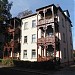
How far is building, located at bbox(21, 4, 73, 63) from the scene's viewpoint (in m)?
32.0

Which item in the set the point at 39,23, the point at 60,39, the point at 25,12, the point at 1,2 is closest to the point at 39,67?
the point at 60,39

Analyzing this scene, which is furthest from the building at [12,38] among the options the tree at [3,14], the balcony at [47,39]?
the balcony at [47,39]

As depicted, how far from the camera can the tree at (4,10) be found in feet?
141

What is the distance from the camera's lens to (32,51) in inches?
1467

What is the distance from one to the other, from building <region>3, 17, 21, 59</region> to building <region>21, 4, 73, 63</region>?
1.48m

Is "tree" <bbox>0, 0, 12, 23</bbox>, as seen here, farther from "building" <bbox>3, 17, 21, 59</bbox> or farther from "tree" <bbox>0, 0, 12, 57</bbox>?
"building" <bbox>3, 17, 21, 59</bbox>

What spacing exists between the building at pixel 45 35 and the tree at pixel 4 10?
19.4 ft

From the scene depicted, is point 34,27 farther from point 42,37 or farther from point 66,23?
point 66,23

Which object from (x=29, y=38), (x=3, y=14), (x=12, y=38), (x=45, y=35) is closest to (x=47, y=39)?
(x=45, y=35)

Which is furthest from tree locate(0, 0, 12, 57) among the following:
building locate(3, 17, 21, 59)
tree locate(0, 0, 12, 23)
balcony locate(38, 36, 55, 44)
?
balcony locate(38, 36, 55, 44)

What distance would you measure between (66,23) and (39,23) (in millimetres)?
7630

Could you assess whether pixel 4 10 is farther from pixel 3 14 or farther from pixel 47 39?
pixel 47 39

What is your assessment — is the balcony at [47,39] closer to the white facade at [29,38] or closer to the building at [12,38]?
the white facade at [29,38]

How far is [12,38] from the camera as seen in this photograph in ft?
141
